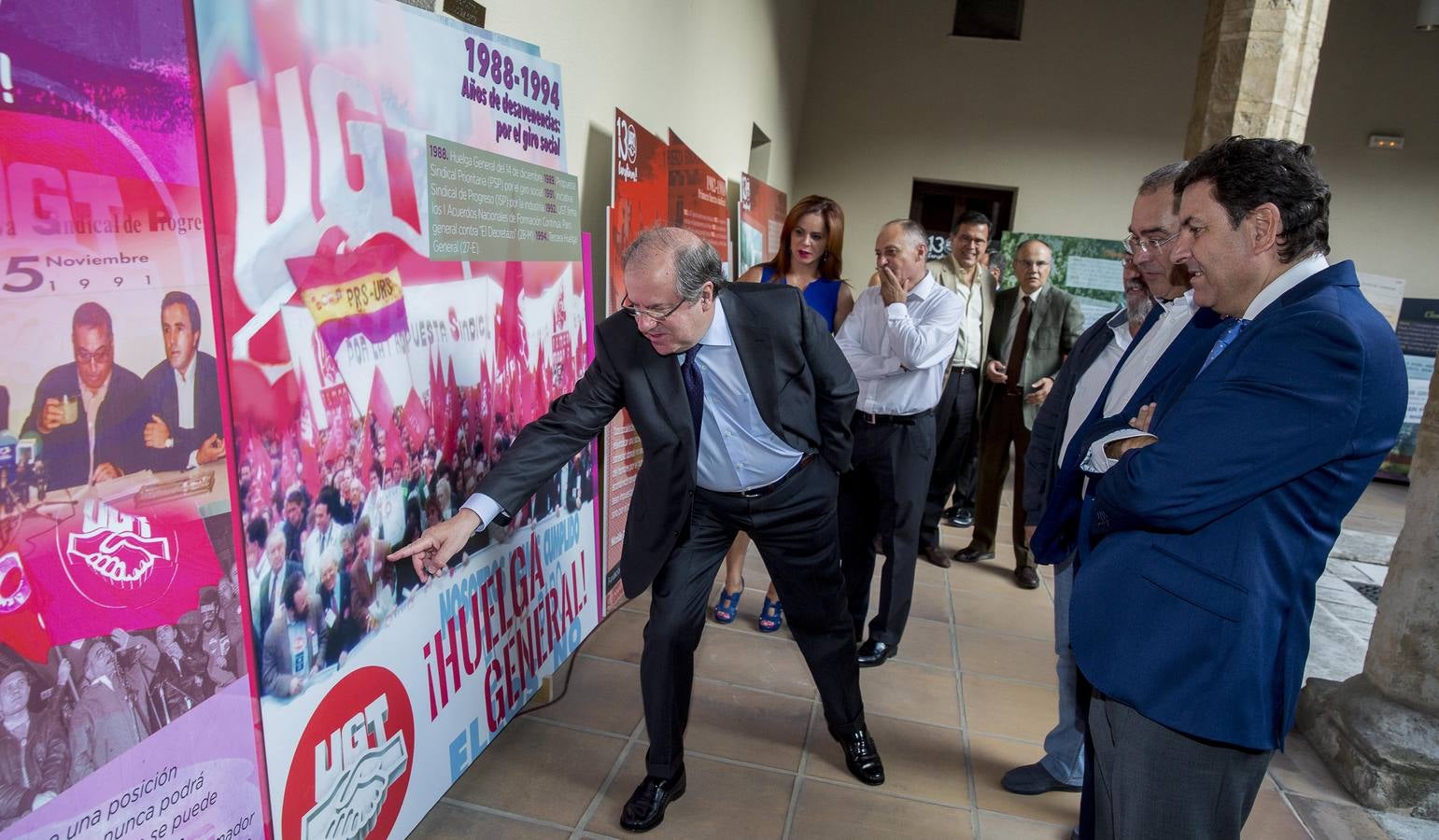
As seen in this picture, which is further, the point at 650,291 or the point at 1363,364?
the point at 650,291

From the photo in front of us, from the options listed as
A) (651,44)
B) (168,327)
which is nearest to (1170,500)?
(168,327)

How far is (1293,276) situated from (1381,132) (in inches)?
377

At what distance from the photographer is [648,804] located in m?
2.21

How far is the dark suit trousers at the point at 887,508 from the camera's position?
3090 millimetres

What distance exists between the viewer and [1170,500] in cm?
124

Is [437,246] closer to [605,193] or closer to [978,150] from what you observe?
[605,193]

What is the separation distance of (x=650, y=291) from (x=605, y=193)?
5.13 ft

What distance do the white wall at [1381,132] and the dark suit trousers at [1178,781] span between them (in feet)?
30.0

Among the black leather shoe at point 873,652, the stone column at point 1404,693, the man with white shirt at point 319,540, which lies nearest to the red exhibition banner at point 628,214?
the black leather shoe at point 873,652

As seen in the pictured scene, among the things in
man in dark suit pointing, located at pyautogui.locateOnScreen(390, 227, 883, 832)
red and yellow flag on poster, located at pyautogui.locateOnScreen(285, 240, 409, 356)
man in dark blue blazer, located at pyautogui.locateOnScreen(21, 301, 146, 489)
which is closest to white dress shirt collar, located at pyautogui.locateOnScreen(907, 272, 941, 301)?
man in dark suit pointing, located at pyautogui.locateOnScreen(390, 227, 883, 832)

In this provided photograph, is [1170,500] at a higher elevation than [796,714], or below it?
higher

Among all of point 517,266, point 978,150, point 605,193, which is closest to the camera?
point 517,266

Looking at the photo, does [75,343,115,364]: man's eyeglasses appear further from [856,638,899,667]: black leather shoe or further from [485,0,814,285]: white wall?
[856,638,899,667]: black leather shoe

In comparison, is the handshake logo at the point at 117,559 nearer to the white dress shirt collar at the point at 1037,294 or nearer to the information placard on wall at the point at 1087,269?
A: the white dress shirt collar at the point at 1037,294
